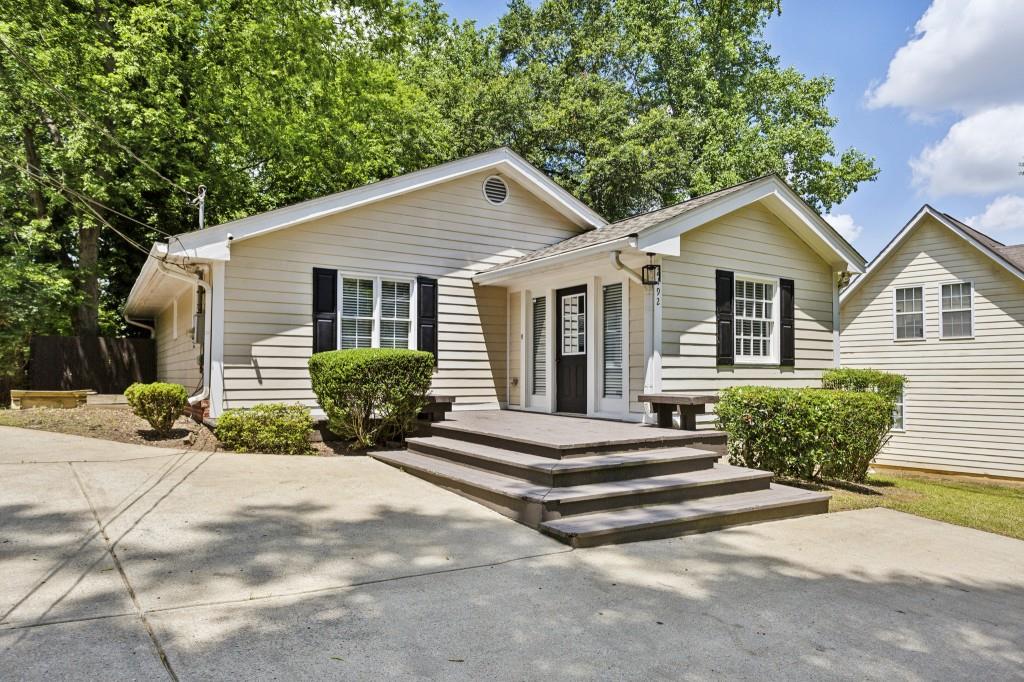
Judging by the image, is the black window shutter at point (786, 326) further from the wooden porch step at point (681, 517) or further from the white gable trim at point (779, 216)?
the wooden porch step at point (681, 517)

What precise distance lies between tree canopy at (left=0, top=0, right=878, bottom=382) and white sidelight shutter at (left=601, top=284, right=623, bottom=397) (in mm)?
4305

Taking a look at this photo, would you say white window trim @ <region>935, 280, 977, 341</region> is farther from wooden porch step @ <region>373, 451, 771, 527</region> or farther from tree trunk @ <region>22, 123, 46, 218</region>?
tree trunk @ <region>22, 123, 46, 218</region>

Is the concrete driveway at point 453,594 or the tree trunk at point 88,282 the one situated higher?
the tree trunk at point 88,282

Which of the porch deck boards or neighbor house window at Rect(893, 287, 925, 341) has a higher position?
neighbor house window at Rect(893, 287, 925, 341)

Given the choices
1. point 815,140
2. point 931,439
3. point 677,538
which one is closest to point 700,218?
point 677,538

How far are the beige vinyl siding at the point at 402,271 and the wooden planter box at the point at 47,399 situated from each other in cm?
609

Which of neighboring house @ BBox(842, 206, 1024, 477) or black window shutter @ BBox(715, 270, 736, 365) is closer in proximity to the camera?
black window shutter @ BBox(715, 270, 736, 365)

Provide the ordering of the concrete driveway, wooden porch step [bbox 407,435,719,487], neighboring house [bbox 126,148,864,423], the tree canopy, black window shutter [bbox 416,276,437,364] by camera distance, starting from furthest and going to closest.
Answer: the tree canopy, black window shutter [bbox 416,276,437,364], neighboring house [bbox 126,148,864,423], wooden porch step [bbox 407,435,719,487], the concrete driveway

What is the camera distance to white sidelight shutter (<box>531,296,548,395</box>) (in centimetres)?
955

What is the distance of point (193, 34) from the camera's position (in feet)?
50.0

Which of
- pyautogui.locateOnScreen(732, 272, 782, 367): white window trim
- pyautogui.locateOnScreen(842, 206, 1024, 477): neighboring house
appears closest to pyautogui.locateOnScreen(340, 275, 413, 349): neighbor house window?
pyautogui.locateOnScreen(732, 272, 782, 367): white window trim

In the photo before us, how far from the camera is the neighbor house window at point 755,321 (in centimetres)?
895

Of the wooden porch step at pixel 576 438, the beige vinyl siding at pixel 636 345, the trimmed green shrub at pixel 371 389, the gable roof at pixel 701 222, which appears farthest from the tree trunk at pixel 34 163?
the beige vinyl siding at pixel 636 345

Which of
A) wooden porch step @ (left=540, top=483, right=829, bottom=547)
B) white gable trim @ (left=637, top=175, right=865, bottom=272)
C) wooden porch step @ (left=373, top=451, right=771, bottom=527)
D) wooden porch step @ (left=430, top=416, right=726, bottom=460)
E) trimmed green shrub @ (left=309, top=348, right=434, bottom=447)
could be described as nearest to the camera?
wooden porch step @ (left=540, top=483, right=829, bottom=547)
